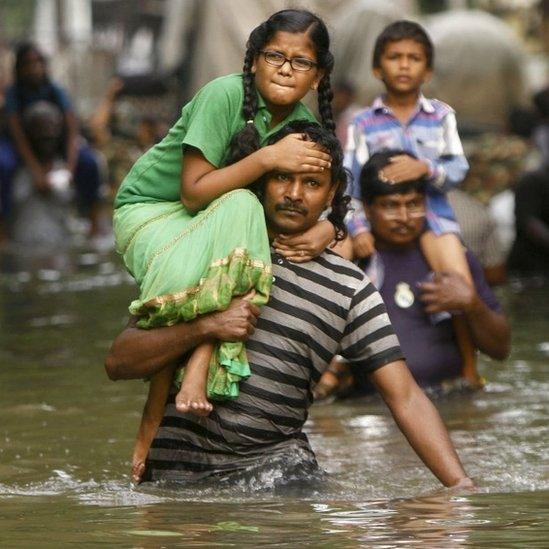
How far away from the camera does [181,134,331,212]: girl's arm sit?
6.00m

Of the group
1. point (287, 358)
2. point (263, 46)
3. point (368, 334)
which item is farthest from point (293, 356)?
point (263, 46)

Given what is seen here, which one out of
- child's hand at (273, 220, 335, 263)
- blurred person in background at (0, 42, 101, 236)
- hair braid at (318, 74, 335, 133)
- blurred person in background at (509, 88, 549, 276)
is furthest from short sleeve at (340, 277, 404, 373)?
blurred person in background at (0, 42, 101, 236)

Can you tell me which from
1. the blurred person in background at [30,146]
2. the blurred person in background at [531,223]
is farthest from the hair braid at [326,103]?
the blurred person in background at [30,146]

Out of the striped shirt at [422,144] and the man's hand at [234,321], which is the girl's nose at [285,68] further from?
the striped shirt at [422,144]

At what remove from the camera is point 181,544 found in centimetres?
533

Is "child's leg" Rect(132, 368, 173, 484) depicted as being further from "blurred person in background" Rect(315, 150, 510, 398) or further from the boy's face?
the boy's face

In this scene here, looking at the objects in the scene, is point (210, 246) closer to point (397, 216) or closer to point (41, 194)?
point (397, 216)

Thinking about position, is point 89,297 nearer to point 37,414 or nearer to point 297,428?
point 37,414

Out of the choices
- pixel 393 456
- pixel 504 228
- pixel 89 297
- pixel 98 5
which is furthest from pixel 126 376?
pixel 98 5

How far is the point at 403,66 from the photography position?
876 centimetres

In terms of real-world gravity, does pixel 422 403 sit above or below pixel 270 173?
below

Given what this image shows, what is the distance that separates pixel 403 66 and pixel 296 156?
2.87 m

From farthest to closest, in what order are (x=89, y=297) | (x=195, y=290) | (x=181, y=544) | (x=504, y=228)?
1. (x=504, y=228)
2. (x=89, y=297)
3. (x=195, y=290)
4. (x=181, y=544)

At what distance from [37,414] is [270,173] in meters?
2.68
